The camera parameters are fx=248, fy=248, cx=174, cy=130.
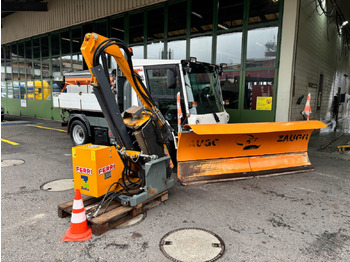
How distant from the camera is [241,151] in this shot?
4.94m

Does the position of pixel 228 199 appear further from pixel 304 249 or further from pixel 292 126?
pixel 292 126

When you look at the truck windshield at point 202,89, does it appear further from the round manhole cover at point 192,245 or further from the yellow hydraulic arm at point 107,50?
the round manhole cover at point 192,245

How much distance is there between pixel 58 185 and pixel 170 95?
2.95m

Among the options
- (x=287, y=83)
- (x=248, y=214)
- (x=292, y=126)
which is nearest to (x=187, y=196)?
(x=248, y=214)

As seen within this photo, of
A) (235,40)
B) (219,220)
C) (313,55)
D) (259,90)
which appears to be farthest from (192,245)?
(313,55)

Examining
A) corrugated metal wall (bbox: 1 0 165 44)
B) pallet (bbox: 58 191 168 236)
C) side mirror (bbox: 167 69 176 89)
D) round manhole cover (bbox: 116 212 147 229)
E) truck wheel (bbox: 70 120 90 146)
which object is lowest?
round manhole cover (bbox: 116 212 147 229)

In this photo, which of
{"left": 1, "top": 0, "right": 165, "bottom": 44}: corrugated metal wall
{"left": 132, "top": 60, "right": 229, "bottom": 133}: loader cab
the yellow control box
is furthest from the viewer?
{"left": 1, "top": 0, "right": 165, "bottom": 44}: corrugated metal wall

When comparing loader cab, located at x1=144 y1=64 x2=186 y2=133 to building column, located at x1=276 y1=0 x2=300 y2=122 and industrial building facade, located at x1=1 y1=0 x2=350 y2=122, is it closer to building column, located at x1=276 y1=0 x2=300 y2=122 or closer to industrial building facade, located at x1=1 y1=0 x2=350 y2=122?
industrial building facade, located at x1=1 y1=0 x2=350 y2=122

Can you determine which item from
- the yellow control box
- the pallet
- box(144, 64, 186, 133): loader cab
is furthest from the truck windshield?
the yellow control box

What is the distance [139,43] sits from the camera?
446 inches

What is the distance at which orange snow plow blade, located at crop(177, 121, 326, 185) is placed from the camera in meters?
4.40

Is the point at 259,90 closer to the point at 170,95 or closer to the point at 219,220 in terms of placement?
the point at 170,95

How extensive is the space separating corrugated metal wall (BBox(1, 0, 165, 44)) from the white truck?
18.4 feet

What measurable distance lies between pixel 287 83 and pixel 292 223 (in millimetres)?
5603
